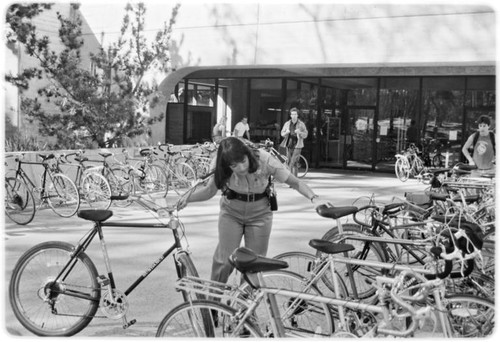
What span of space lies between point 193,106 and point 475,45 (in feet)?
33.4

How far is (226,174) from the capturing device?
4273 mm

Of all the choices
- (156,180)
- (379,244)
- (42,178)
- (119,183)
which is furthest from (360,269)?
(156,180)

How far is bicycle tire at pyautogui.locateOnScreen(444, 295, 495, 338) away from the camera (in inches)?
126

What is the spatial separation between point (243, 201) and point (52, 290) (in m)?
1.44

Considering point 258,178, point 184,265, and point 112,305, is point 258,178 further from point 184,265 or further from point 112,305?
point 112,305

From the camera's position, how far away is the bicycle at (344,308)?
9.76ft

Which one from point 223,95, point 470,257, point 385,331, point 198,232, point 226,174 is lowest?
point 198,232

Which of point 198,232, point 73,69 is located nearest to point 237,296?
point 198,232

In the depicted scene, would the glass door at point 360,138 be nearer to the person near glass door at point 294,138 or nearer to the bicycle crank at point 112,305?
the person near glass door at point 294,138

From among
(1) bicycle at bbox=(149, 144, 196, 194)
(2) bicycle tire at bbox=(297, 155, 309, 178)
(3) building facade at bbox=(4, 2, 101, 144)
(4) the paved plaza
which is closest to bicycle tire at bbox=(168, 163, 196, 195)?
(1) bicycle at bbox=(149, 144, 196, 194)

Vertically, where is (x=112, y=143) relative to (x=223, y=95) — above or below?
below

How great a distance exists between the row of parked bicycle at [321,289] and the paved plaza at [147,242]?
0.31 meters

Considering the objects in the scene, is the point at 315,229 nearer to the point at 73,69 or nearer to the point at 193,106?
the point at 73,69

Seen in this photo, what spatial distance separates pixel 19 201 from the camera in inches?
352
